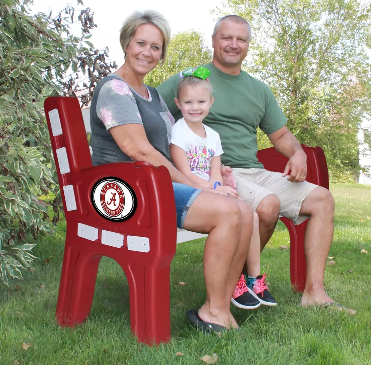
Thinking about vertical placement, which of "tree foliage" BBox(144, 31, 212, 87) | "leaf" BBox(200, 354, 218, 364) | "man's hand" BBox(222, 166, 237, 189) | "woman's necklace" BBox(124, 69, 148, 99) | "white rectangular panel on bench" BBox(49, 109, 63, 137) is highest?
"tree foliage" BBox(144, 31, 212, 87)

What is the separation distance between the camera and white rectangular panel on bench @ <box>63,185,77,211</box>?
2.49m

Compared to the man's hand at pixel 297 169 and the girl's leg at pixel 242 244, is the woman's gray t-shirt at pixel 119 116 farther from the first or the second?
the man's hand at pixel 297 169

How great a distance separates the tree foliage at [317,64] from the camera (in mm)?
14992

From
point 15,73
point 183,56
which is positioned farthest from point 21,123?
point 183,56

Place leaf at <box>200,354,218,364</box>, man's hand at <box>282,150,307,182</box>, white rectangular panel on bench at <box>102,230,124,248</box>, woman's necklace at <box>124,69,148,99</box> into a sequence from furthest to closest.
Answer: man's hand at <box>282,150,307,182</box> < woman's necklace at <box>124,69,148,99</box> < white rectangular panel on bench at <box>102,230,124,248</box> < leaf at <box>200,354,218,364</box>

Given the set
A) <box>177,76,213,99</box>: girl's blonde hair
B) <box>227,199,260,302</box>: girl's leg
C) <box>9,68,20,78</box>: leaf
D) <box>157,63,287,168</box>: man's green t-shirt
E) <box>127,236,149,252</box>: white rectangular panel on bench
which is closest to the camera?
<box>127,236,149,252</box>: white rectangular panel on bench

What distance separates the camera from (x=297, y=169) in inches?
119

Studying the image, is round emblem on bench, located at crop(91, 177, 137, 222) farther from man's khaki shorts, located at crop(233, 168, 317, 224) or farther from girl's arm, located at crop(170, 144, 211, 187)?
man's khaki shorts, located at crop(233, 168, 317, 224)

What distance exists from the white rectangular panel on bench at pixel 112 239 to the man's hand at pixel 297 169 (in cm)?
120

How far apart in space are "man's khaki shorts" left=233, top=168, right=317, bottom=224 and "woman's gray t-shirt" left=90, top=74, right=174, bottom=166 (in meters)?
0.53

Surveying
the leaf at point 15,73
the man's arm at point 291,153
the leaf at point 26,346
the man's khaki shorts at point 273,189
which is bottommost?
the leaf at point 26,346

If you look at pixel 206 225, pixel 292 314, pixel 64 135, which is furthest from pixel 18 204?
pixel 292 314

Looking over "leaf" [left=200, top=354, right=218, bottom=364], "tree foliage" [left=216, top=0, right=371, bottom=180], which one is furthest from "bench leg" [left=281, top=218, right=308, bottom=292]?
"tree foliage" [left=216, top=0, right=371, bottom=180]

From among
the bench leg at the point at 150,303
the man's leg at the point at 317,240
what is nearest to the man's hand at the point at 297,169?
the man's leg at the point at 317,240
